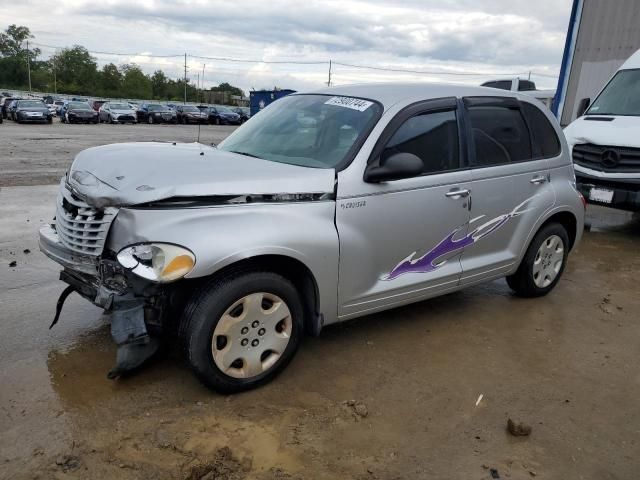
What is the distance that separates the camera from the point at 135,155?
3.48 metres

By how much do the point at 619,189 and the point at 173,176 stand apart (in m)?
6.73

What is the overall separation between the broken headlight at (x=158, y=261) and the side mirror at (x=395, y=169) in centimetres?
131

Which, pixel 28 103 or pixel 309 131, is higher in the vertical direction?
pixel 309 131

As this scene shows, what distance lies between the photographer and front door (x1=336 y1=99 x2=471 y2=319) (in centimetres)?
357

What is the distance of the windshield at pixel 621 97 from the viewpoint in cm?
813

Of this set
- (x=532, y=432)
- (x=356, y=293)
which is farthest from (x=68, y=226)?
(x=532, y=432)

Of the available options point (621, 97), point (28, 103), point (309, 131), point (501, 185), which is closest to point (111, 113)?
point (28, 103)

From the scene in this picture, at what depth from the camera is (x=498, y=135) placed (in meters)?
4.52

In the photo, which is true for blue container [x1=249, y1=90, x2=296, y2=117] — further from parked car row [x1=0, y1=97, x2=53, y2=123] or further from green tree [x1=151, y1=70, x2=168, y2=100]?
green tree [x1=151, y1=70, x2=168, y2=100]

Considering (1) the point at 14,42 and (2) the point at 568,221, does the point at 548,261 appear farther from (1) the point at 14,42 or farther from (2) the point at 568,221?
(1) the point at 14,42

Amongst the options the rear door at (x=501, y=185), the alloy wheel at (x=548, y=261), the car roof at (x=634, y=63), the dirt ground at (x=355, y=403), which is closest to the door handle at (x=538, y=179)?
the rear door at (x=501, y=185)

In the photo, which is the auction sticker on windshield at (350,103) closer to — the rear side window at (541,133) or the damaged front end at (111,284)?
the rear side window at (541,133)

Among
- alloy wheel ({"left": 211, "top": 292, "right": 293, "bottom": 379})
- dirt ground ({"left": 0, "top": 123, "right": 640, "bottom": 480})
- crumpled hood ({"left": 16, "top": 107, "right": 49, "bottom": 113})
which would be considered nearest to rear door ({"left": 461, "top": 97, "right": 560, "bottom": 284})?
dirt ground ({"left": 0, "top": 123, "right": 640, "bottom": 480})

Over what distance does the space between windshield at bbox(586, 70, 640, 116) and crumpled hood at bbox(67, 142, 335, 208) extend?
6623mm
